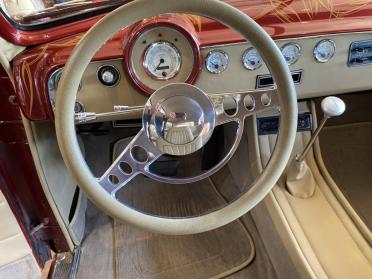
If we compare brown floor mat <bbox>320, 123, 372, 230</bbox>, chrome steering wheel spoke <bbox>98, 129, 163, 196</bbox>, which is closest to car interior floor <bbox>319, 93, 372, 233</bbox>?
brown floor mat <bbox>320, 123, 372, 230</bbox>

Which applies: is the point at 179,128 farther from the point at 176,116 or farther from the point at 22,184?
the point at 22,184

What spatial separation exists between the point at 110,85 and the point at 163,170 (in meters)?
0.67

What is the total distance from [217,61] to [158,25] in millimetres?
189

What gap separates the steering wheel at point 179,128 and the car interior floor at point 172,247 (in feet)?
1.86

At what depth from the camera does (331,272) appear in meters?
0.94

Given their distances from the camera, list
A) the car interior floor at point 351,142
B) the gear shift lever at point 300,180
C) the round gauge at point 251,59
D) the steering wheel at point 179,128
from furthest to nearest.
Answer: the car interior floor at point 351,142 < the gear shift lever at point 300,180 < the round gauge at point 251,59 < the steering wheel at point 179,128

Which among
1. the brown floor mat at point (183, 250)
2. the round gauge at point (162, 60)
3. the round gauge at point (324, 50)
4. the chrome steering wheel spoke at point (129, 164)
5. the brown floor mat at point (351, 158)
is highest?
the round gauge at point (162, 60)

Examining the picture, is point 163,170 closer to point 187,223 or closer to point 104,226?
point 104,226

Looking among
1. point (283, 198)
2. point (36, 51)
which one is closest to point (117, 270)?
point (283, 198)

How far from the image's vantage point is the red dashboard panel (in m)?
0.88

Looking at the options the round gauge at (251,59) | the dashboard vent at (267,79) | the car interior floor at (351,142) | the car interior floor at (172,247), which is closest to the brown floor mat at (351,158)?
the car interior floor at (351,142)

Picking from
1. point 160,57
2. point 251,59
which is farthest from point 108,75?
point 251,59

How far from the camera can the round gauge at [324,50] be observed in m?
0.98

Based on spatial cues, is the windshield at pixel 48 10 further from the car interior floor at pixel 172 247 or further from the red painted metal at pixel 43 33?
the car interior floor at pixel 172 247
